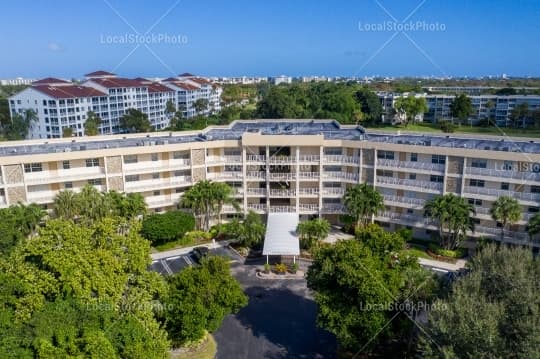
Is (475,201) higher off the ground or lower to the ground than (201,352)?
higher

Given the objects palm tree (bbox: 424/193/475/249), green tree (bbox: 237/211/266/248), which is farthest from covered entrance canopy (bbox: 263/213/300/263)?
palm tree (bbox: 424/193/475/249)

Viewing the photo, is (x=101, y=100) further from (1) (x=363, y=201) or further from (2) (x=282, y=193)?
(1) (x=363, y=201)

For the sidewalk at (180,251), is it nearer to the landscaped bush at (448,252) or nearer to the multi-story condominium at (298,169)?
the multi-story condominium at (298,169)

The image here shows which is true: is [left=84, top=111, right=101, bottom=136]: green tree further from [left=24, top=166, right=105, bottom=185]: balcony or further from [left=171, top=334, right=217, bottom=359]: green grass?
[left=171, top=334, right=217, bottom=359]: green grass

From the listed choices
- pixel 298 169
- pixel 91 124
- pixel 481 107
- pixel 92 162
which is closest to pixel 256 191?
pixel 298 169

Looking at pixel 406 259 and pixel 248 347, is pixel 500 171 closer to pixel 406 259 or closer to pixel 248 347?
→ pixel 406 259

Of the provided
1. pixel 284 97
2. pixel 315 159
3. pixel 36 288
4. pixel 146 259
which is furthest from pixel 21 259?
pixel 284 97

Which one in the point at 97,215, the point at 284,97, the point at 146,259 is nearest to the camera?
the point at 146,259
